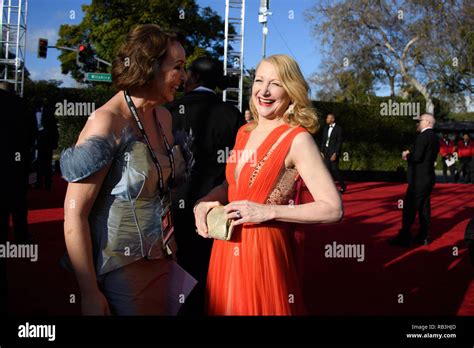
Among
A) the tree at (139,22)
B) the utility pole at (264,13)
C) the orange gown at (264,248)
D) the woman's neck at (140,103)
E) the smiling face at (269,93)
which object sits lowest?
the orange gown at (264,248)

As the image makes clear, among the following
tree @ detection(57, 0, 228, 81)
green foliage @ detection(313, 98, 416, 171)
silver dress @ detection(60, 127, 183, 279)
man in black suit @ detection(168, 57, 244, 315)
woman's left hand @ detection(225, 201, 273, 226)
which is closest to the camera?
silver dress @ detection(60, 127, 183, 279)

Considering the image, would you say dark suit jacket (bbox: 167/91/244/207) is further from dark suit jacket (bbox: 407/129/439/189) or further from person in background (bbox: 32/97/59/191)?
person in background (bbox: 32/97/59/191)

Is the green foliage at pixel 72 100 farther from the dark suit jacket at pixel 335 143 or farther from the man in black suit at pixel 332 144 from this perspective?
the dark suit jacket at pixel 335 143

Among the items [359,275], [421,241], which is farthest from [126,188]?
[421,241]

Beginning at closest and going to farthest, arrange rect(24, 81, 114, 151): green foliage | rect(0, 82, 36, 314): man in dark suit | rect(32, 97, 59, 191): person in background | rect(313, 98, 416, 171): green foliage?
rect(0, 82, 36, 314): man in dark suit < rect(32, 97, 59, 191): person in background < rect(24, 81, 114, 151): green foliage < rect(313, 98, 416, 171): green foliage

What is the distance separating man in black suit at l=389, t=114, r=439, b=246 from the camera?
286 inches

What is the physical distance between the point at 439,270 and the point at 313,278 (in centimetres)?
167

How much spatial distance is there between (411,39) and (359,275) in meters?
20.9

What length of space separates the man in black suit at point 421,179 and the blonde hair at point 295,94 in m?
5.47

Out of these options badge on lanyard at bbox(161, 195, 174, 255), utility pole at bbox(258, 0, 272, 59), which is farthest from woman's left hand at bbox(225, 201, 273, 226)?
A: utility pole at bbox(258, 0, 272, 59)

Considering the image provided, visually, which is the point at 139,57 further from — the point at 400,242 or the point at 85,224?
the point at 400,242

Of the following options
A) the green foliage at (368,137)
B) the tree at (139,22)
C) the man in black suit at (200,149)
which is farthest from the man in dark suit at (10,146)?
the tree at (139,22)

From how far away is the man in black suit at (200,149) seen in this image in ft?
12.6

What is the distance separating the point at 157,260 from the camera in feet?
6.80
